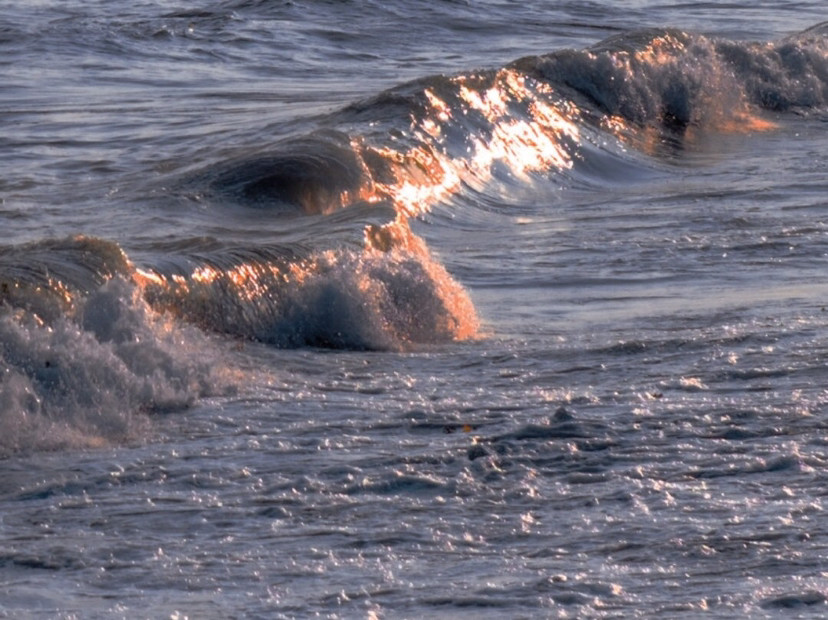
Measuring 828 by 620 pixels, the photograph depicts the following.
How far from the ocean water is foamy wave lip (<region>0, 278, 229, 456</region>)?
14mm

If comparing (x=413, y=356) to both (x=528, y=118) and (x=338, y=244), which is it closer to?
(x=338, y=244)

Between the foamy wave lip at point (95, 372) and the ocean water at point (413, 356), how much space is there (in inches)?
0.5

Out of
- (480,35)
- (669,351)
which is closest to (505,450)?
(669,351)

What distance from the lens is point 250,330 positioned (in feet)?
24.9

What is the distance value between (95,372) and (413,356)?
67.6 inches

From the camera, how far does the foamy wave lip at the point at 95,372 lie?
5.70 metres

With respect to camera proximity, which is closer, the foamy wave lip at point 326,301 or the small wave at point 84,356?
the small wave at point 84,356

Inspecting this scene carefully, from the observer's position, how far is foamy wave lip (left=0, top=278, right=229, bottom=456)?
18.7ft

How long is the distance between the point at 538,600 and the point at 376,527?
0.78 meters

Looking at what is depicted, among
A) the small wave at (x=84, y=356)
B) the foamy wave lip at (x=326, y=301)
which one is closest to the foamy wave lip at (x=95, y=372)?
the small wave at (x=84, y=356)

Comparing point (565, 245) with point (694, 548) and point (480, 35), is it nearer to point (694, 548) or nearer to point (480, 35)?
point (694, 548)

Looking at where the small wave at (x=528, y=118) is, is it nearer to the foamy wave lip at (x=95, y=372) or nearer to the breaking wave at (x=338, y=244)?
the breaking wave at (x=338, y=244)

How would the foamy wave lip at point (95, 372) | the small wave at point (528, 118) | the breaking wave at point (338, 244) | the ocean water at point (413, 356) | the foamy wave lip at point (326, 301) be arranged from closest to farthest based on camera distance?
the ocean water at point (413, 356), the foamy wave lip at point (95, 372), the breaking wave at point (338, 244), the foamy wave lip at point (326, 301), the small wave at point (528, 118)

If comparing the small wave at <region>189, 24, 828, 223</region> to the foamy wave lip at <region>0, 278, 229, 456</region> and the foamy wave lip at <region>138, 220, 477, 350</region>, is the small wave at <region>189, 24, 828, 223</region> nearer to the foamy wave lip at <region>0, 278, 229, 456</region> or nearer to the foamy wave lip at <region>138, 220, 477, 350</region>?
the foamy wave lip at <region>138, 220, 477, 350</region>
